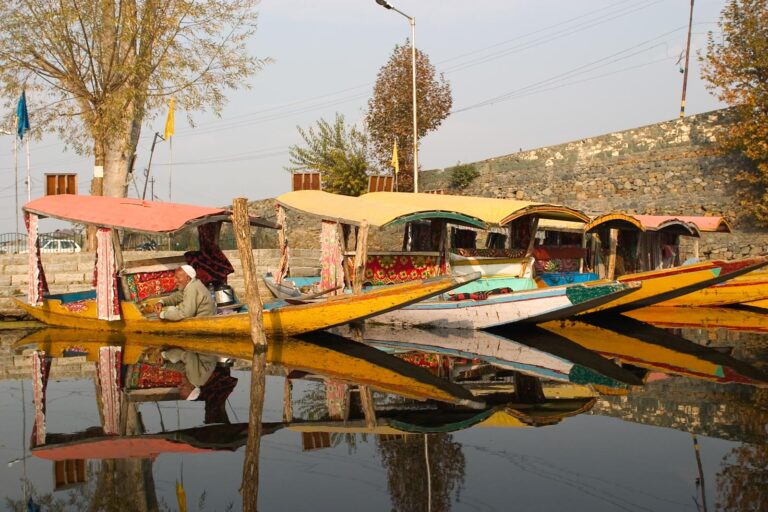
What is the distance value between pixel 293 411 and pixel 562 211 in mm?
8301

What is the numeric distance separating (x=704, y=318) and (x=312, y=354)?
906 cm

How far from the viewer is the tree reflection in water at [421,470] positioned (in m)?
5.42

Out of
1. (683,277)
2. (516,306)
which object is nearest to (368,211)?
(516,306)

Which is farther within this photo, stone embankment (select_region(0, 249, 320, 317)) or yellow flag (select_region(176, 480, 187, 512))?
stone embankment (select_region(0, 249, 320, 317))

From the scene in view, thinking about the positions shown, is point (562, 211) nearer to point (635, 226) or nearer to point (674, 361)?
point (635, 226)

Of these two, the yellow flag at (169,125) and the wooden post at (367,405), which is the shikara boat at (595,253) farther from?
the yellow flag at (169,125)

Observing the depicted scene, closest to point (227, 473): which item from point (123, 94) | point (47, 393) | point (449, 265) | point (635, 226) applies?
point (47, 393)

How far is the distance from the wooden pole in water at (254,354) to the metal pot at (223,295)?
220cm

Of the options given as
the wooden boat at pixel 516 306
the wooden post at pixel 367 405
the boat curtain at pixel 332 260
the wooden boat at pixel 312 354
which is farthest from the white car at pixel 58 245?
the wooden post at pixel 367 405

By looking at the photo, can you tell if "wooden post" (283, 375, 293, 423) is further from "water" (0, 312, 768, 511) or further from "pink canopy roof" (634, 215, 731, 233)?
"pink canopy roof" (634, 215, 731, 233)

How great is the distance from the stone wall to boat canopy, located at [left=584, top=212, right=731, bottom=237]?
5632 millimetres

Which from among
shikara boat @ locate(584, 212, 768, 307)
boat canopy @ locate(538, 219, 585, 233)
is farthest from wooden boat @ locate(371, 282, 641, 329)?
boat canopy @ locate(538, 219, 585, 233)

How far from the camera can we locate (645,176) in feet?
85.9

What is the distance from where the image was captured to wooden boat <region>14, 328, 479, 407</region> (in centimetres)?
902
